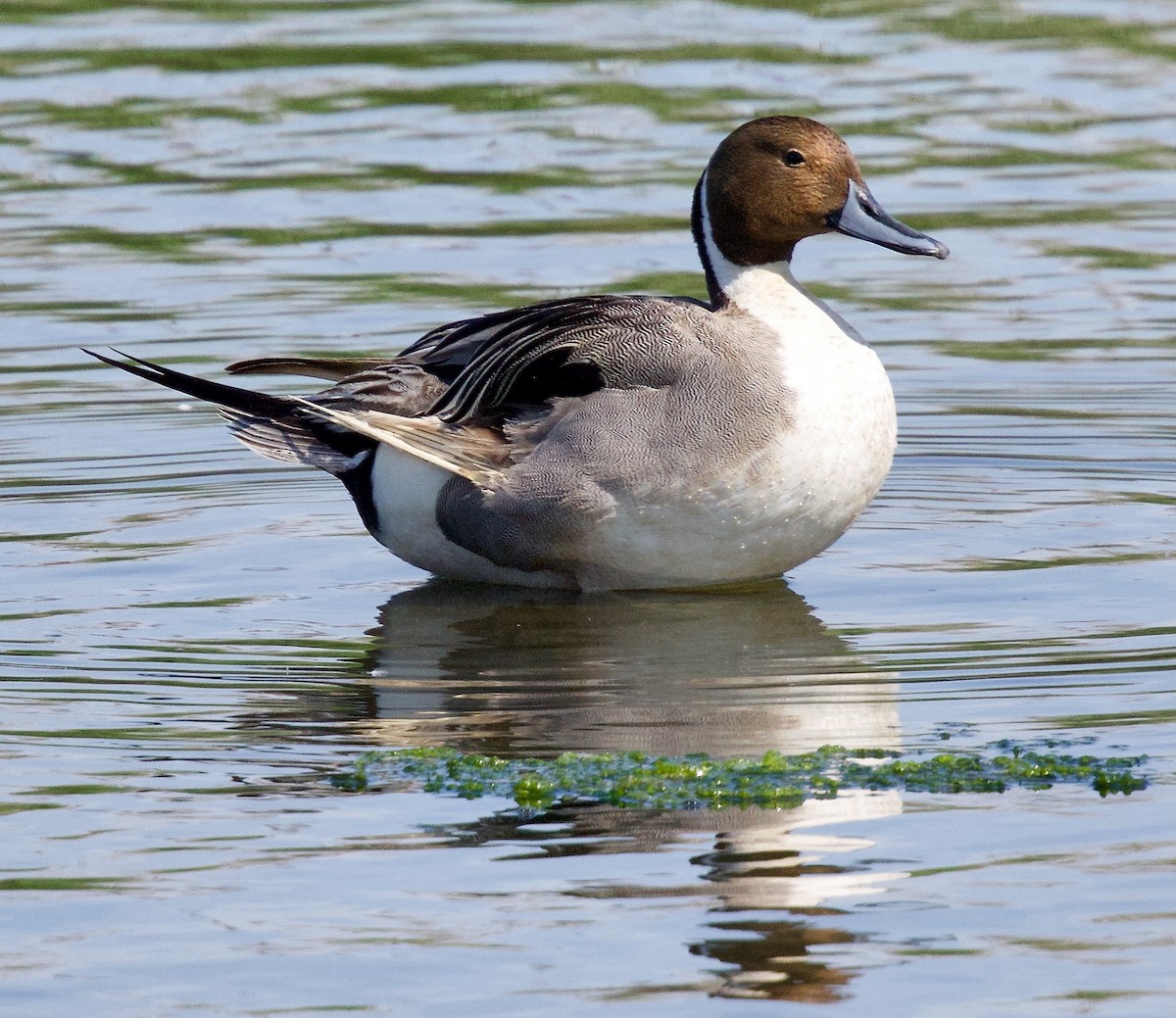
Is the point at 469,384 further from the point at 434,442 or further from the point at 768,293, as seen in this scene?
the point at 768,293

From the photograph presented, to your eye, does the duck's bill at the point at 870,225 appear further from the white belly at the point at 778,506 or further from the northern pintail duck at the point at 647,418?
the white belly at the point at 778,506

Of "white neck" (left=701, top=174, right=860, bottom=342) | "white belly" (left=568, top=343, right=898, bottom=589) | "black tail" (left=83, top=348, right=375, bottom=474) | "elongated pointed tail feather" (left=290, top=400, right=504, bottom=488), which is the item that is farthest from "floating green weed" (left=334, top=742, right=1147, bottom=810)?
"black tail" (left=83, top=348, right=375, bottom=474)

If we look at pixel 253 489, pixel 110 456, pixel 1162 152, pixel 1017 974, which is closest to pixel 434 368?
pixel 253 489

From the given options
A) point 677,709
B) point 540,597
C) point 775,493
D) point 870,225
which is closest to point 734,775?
point 677,709

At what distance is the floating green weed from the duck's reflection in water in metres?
0.07

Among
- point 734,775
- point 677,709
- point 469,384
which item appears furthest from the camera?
point 469,384

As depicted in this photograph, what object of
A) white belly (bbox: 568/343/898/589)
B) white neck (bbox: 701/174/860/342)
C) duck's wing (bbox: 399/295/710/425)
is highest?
white neck (bbox: 701/174/860/342)

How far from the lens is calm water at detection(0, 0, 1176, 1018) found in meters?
3.89

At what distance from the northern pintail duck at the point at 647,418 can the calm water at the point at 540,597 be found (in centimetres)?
20

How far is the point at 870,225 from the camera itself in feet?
21.4

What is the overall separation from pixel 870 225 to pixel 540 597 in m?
1.40

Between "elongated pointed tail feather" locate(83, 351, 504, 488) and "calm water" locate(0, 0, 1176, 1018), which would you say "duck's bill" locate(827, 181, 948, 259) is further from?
"elongated pointed tail feather" locate(83, 351, 504, 488)

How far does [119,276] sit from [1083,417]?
4189 mm

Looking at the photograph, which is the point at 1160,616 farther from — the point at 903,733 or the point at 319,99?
the point at 319,99
